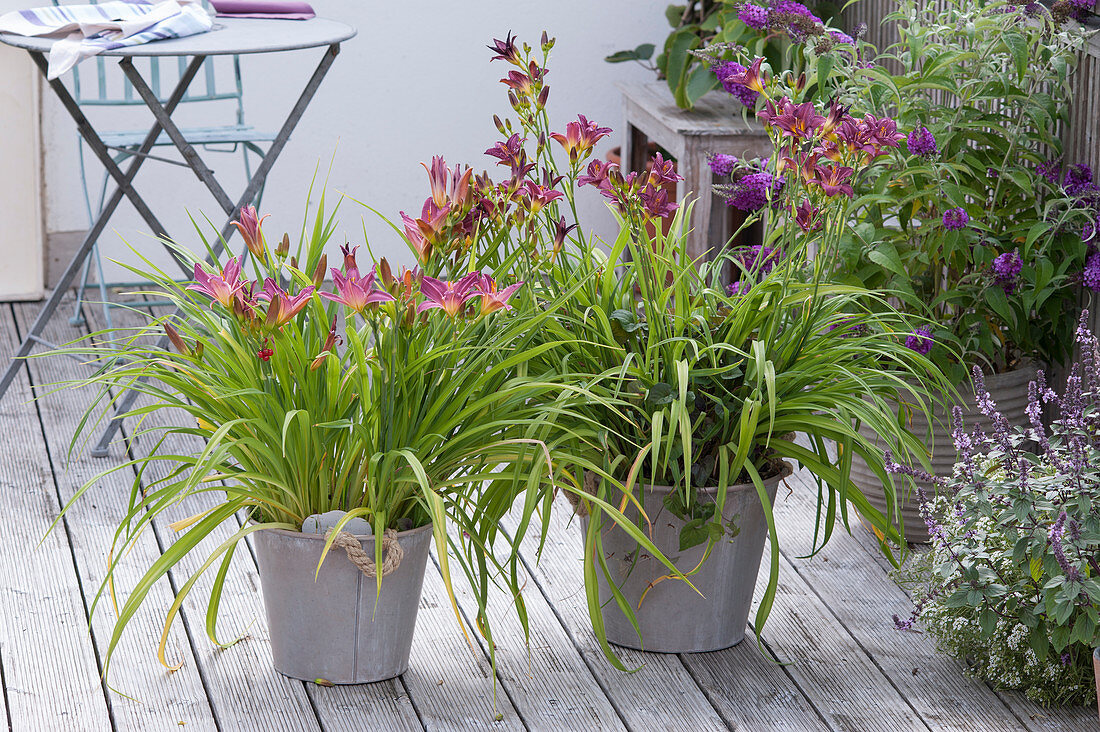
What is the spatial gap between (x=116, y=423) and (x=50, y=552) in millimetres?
513

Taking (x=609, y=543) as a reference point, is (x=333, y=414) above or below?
above

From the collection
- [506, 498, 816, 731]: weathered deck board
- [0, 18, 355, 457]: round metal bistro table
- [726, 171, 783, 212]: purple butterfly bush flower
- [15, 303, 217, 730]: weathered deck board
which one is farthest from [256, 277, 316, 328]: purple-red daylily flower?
[0, 18, 355, 457]: round metal bistro table

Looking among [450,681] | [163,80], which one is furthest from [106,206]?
[450,681]

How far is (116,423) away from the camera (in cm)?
309

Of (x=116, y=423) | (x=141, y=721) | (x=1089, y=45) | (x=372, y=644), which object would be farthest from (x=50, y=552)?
(x=1089, y=45)

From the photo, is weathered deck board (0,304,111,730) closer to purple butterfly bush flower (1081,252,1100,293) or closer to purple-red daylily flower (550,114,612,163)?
purple-red daylily flower (550,114,612,163)

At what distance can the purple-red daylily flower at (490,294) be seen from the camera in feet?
5.79

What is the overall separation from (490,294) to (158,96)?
116 inches

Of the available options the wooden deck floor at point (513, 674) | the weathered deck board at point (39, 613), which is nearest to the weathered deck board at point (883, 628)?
the wooden deck floor at point (513, 674)

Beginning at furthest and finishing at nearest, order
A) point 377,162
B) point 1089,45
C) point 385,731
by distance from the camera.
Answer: point 377,162, point 1089,45, point 385,731

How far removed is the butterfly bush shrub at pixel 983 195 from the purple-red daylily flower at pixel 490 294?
0.97 metres

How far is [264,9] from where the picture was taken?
335 cm

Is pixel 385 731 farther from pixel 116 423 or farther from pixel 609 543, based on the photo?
pixel 116 423

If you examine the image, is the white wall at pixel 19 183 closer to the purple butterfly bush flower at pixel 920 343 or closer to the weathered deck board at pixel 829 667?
the weathered deck board at pixel 829 667
